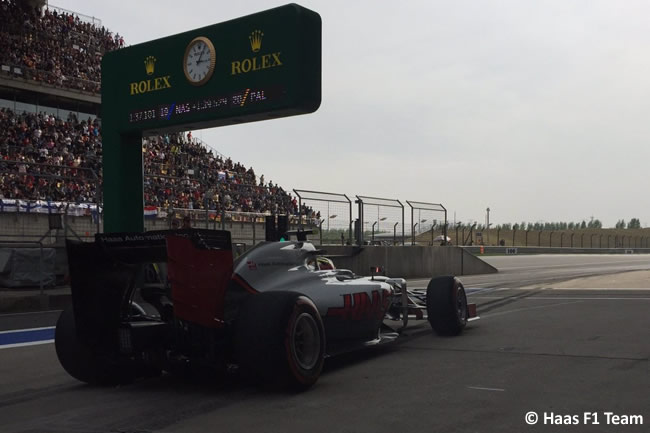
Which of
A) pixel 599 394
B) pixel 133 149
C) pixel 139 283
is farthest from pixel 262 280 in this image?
pixel 133 149

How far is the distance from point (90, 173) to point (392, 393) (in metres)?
12.6

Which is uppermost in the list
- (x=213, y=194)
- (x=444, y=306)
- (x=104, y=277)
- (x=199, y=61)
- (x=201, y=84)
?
(x=199, y=61)

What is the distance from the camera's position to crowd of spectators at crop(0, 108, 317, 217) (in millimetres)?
16094

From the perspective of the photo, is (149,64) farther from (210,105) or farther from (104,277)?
(104,277)

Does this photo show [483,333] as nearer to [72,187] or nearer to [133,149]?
Result: [133,149]

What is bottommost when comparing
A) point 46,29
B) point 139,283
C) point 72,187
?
point 139,283

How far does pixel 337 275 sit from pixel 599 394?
2.92m

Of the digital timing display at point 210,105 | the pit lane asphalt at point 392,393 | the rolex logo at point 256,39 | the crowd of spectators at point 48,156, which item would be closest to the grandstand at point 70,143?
the crowd of spectators at point 48,156

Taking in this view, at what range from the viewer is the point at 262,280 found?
6242mm

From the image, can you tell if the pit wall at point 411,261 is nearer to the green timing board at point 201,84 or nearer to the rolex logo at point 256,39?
the green timing board at point 201,84

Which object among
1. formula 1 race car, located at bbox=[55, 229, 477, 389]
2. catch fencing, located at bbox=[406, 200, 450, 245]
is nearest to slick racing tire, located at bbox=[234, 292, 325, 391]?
formula 1 race car, located at bbox=[55, 229, 477, 389]

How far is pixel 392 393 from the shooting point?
209 inches

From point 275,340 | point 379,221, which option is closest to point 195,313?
point 275,340

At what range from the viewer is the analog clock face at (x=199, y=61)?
13.9 meters
